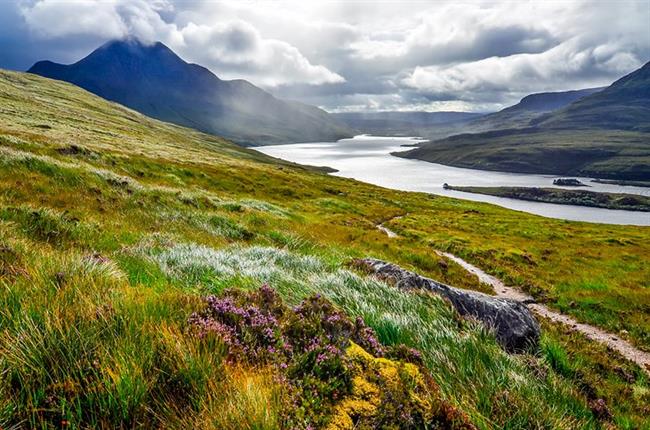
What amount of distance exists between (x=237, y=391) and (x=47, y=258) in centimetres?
422

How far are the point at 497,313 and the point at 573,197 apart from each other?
197m

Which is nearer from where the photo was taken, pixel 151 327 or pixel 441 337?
pixel 151 327

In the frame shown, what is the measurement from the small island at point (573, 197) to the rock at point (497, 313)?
17928 cm

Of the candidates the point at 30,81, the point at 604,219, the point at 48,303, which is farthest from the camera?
the point at 30,81

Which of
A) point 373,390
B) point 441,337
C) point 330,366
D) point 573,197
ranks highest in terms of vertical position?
point 330,366

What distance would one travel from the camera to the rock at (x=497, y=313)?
7746 mm

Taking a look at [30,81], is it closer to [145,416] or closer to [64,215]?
[64,215]

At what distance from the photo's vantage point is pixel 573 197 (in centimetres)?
16938

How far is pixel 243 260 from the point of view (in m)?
8.83

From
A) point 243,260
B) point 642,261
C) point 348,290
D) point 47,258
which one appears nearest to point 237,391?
point 348,290

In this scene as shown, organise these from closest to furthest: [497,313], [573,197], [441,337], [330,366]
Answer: [330,366] < [441,337] < [497,313] < [573,197]

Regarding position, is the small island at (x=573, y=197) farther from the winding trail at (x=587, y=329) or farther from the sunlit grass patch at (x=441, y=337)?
the sunlit grass patch at (x=441, y=337)

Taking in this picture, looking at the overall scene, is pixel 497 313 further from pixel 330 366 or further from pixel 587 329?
pixel 587 329

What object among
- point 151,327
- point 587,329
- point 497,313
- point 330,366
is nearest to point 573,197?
point 587,329
